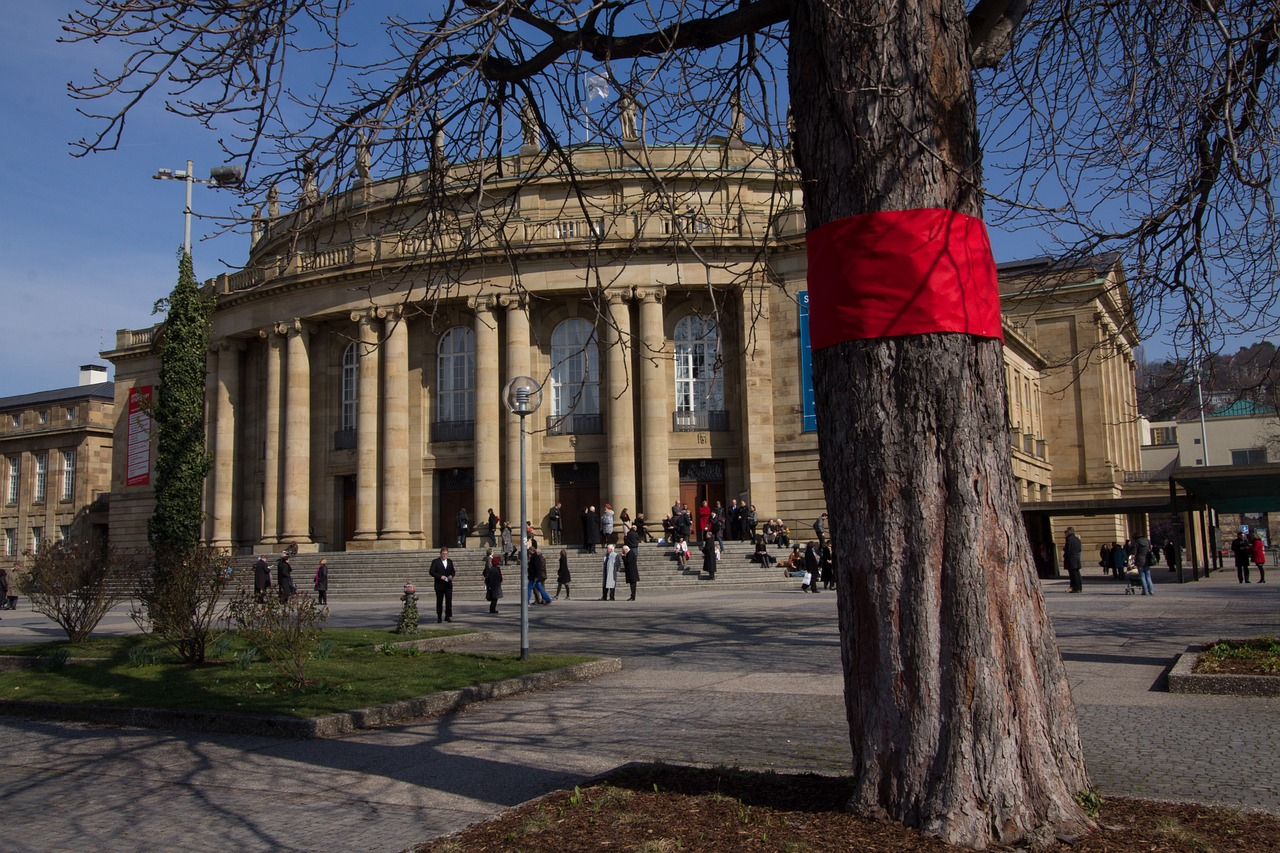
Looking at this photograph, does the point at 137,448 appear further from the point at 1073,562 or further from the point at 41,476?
the point at 1073,562

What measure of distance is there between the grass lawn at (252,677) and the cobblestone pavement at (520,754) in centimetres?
75

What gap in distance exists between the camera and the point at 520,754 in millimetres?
8219

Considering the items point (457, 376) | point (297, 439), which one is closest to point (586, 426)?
point (457, 376)

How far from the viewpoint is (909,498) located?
500cm

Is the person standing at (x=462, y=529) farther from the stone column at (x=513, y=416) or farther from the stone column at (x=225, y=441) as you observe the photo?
the stone column at (x=225, y=441)

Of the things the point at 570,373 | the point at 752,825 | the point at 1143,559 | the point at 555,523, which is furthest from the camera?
the point at 570,373

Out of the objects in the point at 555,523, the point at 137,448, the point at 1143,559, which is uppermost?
the point at 137,448

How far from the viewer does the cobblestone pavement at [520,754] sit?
6.41m

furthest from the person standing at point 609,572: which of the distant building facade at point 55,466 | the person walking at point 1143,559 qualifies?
the distant building facade at point 55,466

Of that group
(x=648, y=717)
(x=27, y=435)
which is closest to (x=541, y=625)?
(x=648, y=717)

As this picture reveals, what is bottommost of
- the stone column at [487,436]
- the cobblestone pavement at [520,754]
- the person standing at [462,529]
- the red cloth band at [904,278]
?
the cobblestone pavement at [520,754]

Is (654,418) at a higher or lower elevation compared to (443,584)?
higher

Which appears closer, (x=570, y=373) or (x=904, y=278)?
(x=904, y=278)

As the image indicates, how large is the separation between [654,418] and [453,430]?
904cm
